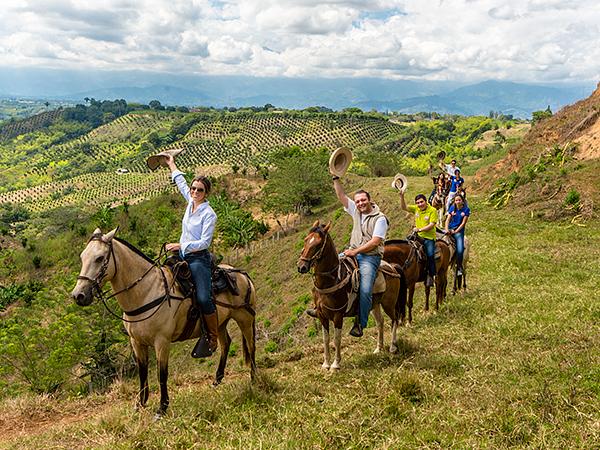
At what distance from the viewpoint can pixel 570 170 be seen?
2173 centimetres

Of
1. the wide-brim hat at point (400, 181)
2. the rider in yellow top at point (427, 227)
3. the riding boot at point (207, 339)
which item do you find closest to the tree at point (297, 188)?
the rider in yellow top at point (427, 227)

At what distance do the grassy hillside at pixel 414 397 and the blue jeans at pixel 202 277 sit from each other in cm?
137

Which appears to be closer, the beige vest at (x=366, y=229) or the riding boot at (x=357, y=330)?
the beige vest at (x=366, y=229)

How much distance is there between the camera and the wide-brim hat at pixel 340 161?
7.10 metres

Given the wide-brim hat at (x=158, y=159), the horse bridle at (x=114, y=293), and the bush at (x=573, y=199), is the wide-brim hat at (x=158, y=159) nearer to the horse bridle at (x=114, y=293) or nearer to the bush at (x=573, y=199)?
the horse bridle at (x=114, y=293)

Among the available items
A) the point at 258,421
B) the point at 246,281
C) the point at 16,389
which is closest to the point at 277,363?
the point at 246,281

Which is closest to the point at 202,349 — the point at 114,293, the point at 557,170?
the point at 114,293

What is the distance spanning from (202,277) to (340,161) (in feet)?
9.94

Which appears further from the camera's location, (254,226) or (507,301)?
(254,226)

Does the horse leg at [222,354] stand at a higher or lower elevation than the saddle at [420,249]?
lower

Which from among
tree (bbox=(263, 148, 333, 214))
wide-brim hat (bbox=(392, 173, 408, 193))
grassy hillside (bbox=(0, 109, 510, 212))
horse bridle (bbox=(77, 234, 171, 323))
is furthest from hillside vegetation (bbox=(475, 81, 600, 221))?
grassy hillside (bbox=(0, 109, 510, 212))

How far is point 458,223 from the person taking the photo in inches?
469

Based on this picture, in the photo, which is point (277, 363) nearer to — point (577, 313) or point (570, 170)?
point (577, 313)

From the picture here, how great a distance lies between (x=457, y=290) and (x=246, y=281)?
7513 mm
